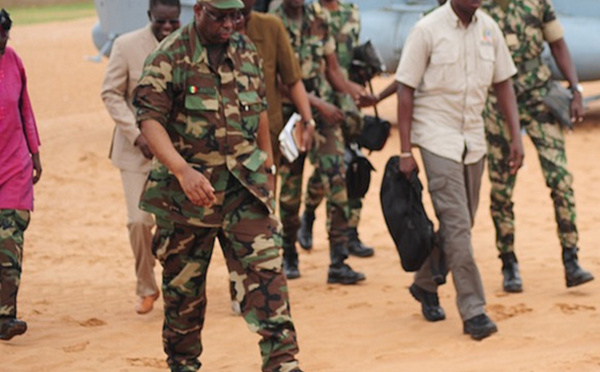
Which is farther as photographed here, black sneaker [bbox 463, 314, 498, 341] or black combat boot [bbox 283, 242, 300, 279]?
black combat boot [bbox 283, 242, 300, 279]

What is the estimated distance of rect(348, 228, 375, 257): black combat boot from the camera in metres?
10.7

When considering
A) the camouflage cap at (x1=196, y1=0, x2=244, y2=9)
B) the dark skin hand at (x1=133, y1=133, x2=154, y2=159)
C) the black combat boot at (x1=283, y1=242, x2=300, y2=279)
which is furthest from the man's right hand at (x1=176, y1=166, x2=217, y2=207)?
the black combat boot at (x1=283, y1=242, x2=300, y2=279)

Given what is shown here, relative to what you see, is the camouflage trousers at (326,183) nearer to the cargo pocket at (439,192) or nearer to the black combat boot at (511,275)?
the black combat boot at (511,275)

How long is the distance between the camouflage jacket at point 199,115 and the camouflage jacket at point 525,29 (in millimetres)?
3014

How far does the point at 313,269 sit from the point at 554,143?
2.40 metres

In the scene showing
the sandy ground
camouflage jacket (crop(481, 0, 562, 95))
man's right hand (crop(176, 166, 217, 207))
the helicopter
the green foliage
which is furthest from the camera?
the green foliage

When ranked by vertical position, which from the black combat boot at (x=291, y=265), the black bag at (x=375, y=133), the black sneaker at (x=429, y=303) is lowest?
the black combat boot at (x=291, y=265)

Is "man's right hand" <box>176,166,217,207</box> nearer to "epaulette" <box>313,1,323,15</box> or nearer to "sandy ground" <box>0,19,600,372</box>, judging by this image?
"sandy ground" <box>0,19,600,372</box>

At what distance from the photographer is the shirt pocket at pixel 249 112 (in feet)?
→ 20.1

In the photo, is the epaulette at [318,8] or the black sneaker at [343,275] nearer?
the epaulette at [318,8]

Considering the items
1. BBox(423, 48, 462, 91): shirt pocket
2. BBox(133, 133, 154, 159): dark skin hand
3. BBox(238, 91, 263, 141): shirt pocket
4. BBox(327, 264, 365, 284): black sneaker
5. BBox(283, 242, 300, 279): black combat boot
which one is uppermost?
BBox(238, 91, 263, 141): shirt pocket

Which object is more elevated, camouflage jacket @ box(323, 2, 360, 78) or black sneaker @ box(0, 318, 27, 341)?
camouflage jacket @ box(323, 2, 360, 78)

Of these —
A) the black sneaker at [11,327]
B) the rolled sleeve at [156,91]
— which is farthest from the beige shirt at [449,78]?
the black sneaker at [11,327]

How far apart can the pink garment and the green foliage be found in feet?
131
